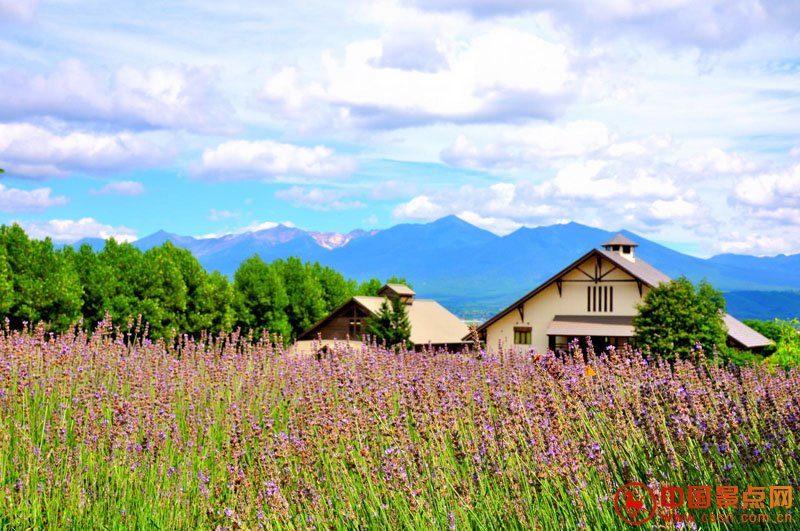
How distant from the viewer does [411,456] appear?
16.7 feet

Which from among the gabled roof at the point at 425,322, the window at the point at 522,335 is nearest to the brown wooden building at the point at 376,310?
the gabled roof at the point at 425,322

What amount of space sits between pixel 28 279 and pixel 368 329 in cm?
1636

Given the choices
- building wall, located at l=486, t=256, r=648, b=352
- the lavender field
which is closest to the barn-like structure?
building wall, located at l=486, t=256, r=648, b=352

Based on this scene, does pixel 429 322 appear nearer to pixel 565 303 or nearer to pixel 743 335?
pixel 565 303

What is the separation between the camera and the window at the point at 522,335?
43669mm

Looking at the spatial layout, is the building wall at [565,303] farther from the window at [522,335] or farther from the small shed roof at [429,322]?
the small shed roof at [429,322]

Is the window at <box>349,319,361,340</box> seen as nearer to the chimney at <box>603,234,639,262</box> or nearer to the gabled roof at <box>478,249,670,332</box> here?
the gabled roof at <box>478,249,670,332</box>

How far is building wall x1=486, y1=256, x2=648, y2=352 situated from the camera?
1592 inches

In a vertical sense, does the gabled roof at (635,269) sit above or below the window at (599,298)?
above

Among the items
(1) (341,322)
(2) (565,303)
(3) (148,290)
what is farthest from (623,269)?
(3) (148,290)

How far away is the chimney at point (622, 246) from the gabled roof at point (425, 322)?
9.71 metres

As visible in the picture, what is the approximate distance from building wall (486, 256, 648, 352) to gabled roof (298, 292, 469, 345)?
3.17m

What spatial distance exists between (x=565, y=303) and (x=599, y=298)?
196 cm

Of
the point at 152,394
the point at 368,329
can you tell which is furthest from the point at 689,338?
the point at 152,394
